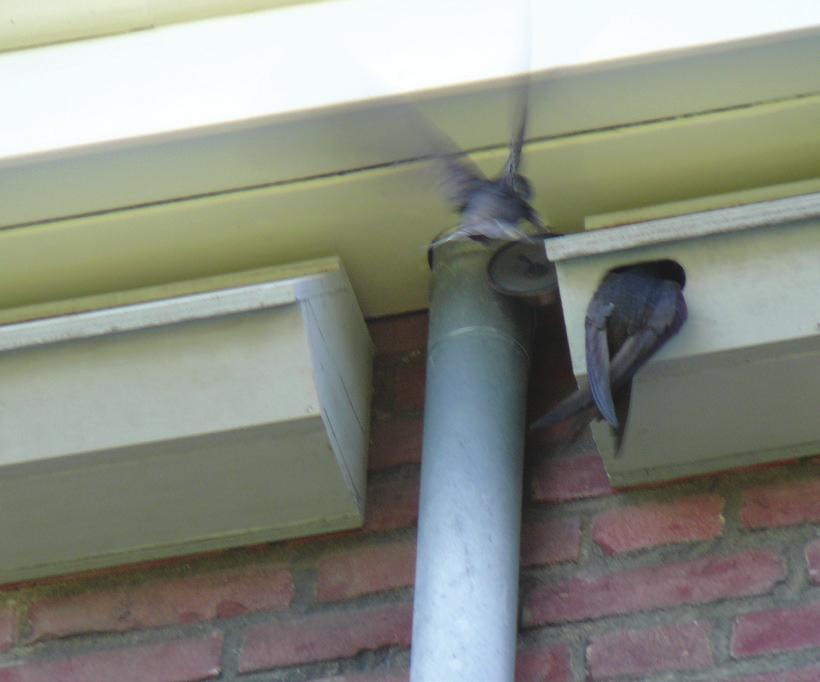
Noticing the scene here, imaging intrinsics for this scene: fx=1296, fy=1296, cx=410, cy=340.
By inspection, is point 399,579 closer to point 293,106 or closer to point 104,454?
point 104,454

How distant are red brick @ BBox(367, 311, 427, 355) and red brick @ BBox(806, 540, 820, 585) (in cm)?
50

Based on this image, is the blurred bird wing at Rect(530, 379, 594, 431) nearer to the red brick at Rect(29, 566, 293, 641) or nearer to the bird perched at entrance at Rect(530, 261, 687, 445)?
the bird perched at entrance at Rect(530, 261, 687, 445)

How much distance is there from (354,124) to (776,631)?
0.66 m

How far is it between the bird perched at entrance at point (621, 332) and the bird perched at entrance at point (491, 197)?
0.12m

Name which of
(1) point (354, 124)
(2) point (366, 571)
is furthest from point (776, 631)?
(1) point (354, 124)

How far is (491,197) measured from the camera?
1.29 metres

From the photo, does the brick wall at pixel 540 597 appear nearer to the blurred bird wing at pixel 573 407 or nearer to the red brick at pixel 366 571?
the red brick at pixel 366 571

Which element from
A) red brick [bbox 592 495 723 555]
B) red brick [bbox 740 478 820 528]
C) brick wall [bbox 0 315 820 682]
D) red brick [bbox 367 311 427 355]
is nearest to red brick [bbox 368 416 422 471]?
brick wall [bbox 0 315 820 682]

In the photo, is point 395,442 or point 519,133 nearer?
point 519,133

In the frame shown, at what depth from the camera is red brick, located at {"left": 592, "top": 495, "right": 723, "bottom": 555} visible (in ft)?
4.40

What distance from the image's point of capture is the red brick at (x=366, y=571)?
1364mm

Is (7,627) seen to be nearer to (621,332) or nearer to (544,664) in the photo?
(544,664)

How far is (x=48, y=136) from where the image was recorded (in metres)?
1.33

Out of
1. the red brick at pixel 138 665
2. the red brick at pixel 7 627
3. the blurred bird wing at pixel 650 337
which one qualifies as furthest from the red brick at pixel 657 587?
the red brick at pixel 7 627
